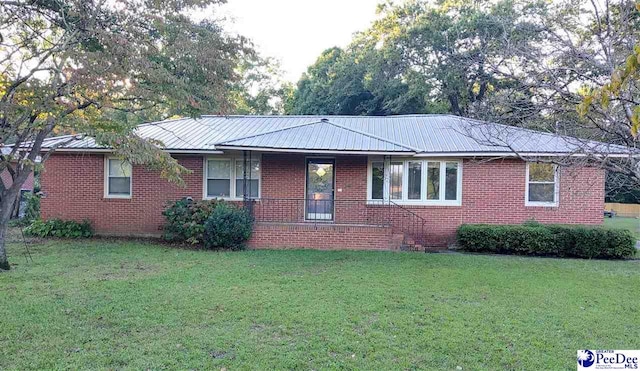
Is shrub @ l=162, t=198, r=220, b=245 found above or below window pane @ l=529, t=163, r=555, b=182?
below

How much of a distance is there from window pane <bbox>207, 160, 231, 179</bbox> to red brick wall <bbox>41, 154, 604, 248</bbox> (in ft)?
1.12

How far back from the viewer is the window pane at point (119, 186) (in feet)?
43.3

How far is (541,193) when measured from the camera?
490 inches

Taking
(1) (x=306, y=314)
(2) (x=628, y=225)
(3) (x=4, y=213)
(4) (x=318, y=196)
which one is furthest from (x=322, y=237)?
(2) (x=628, y=225)

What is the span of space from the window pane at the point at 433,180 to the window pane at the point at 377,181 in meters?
1.48

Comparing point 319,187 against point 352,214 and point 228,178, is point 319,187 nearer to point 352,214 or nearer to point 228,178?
point 352,214

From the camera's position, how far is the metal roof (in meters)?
11.3

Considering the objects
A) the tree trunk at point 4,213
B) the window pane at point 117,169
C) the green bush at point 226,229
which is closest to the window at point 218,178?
the green bush at point 226,229

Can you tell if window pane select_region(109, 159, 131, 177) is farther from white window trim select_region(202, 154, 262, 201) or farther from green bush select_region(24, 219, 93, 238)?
white window trim select_region(202, 154, 262, 201)

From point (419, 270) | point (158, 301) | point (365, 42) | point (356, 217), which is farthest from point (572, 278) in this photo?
point (365, 42)

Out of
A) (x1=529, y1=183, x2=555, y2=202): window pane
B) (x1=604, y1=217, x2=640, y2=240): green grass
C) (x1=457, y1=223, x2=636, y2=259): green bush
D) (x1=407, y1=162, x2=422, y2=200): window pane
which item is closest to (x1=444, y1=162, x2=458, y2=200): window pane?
(x1=407, y1=162, x2=422, y2=200): window pane

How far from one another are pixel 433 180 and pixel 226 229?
658 cm

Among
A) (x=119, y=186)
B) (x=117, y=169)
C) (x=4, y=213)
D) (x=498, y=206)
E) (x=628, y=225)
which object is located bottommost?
A: (x=628, y=225)

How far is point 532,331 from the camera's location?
5.05m
